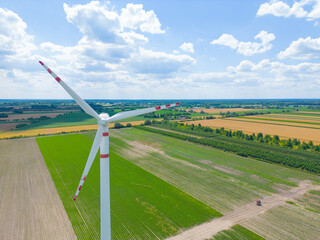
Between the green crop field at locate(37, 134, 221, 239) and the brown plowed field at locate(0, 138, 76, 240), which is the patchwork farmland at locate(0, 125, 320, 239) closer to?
the green crop field at locate(37, 134, 221, 239)

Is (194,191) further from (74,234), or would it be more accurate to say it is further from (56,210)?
(56,210)

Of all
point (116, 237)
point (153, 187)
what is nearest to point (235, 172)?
point (153, 187)

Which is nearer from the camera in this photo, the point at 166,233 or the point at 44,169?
the point at 166,233

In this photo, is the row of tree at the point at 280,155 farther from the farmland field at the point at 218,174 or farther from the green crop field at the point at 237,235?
the green crop field at the point at 237,235

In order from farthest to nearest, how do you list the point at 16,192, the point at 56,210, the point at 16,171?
1. the point at 16,171
2. the point at 16,192
3. the point at 56,210

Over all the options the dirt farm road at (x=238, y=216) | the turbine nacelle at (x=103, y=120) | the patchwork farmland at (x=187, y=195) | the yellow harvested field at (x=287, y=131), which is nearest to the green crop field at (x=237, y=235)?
the patchwork farmland at (x=187, y=195)

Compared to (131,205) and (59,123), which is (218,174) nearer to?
(131,205)
